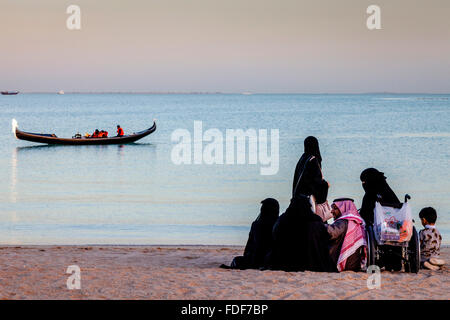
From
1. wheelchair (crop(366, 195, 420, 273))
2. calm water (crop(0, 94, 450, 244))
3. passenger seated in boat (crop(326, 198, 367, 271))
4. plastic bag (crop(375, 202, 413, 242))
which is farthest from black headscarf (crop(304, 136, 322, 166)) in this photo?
calm water (crop(0, 94, 450, 244))

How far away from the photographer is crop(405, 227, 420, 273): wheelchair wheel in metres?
6.54

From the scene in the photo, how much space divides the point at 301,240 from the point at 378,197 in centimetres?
89

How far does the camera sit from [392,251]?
6695mm

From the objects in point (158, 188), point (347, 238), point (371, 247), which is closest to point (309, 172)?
point (347, 238)

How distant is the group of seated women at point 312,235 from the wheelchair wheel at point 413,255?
43 centimetres

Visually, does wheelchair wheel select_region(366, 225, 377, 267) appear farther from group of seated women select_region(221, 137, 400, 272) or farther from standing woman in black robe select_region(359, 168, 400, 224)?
standing woman in black robe select_region(359, 168, 400, 224)

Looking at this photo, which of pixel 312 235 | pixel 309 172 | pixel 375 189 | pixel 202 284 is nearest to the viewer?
pixel 202 284

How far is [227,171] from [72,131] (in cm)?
3418

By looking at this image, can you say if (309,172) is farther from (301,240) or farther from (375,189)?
(301,240)

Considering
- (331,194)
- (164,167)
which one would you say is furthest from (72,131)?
(331,194)

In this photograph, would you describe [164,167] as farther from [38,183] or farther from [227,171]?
[38,183]

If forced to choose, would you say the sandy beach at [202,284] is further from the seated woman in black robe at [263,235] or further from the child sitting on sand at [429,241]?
the seated woman in black robe at [263,235]
